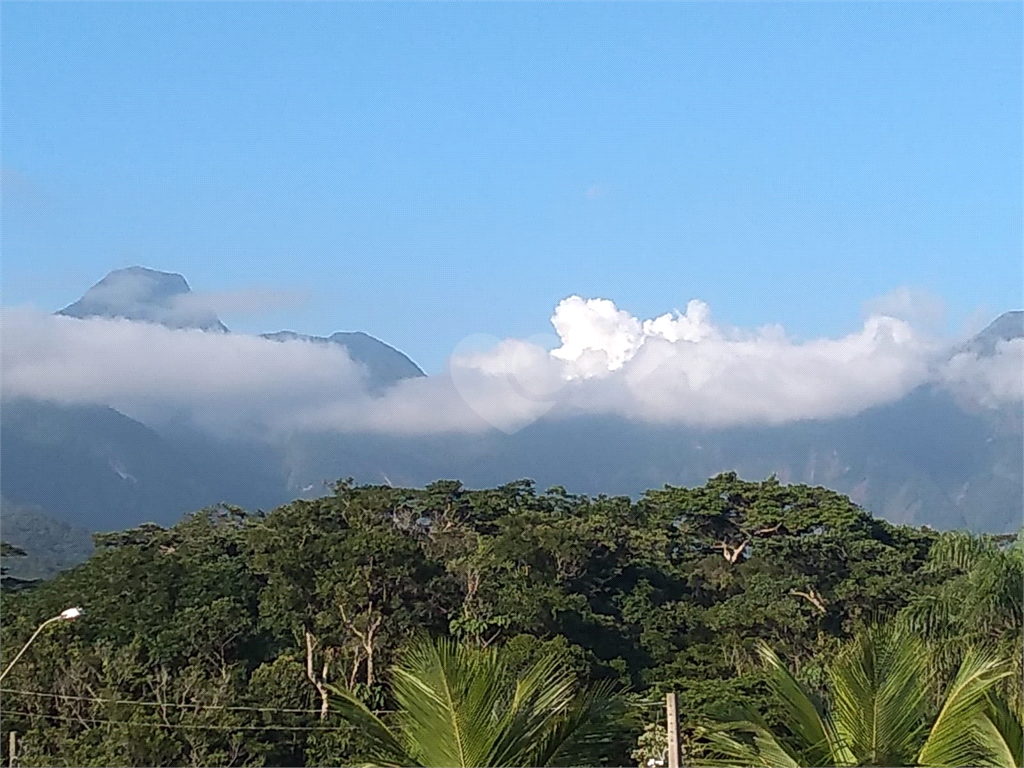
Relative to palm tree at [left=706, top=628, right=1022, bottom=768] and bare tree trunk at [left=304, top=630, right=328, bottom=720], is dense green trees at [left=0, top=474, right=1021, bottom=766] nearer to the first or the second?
bare tree trunk at [left=304, top=630, right=328, bottom=720]

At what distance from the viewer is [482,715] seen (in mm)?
5195

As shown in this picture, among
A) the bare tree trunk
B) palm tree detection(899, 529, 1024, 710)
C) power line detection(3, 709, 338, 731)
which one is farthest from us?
the bare tree trunk

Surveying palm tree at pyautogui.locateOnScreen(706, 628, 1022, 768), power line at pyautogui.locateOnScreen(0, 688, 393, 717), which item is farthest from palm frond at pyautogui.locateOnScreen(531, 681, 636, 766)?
power line at pyautogui.locateOnScreen(0, 688, 393, 717)

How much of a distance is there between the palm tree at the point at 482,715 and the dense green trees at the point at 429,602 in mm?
8415

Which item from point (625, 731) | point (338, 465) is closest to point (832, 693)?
point (625, 731)

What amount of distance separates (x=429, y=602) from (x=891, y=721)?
64.7 ft

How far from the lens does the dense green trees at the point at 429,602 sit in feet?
67.9

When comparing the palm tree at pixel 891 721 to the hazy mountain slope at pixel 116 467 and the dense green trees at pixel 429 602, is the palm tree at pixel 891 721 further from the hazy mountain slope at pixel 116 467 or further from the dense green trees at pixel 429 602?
the hazy mountain slope at pixel 116 467

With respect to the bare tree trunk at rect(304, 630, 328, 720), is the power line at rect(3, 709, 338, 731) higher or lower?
lower

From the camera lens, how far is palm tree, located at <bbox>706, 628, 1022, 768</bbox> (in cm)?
523

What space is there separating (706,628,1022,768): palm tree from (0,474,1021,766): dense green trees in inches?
319

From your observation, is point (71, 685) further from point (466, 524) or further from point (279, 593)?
point (466, 524)

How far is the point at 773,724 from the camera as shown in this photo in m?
6.16

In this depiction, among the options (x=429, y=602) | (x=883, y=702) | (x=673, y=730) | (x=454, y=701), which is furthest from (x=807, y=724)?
(x=429, y=602)
